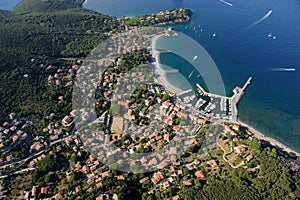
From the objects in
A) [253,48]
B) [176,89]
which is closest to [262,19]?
[253,48]

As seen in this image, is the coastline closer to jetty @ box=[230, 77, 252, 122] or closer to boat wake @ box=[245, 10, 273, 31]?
jetty @ box=[230, 77, 252, 122]

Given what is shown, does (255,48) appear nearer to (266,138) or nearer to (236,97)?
(236,97)

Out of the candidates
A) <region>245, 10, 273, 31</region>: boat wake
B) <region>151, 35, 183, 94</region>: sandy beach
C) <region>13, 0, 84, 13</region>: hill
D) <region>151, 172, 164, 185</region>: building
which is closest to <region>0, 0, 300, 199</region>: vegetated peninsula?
<region>151, 172, 164, 185</region>: building

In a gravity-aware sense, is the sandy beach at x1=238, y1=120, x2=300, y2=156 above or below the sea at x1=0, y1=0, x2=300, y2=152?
below

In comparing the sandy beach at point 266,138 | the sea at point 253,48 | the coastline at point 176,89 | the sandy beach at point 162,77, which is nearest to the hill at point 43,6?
the sea at point 253,48

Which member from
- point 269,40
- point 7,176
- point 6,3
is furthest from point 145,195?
point 6,3

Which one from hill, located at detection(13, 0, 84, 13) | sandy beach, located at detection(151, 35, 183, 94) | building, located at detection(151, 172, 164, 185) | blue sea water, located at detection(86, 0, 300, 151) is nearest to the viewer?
building, located at detection(151, 172, 164, 185)

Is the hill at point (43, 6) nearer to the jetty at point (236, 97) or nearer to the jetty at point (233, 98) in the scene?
the jetty at point (233, 98)
